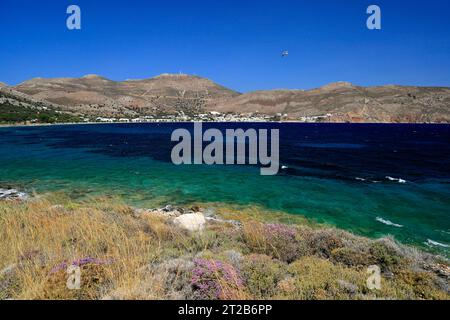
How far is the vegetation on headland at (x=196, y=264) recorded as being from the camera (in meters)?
5.03

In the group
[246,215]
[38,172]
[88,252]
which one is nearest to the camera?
[88,252]

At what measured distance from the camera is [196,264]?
234 inches

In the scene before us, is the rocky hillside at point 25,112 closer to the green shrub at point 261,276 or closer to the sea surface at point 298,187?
the sea surface at point 298,187

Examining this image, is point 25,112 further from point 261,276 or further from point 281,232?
point 261,276

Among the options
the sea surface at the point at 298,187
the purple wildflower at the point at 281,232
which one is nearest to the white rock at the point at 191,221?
the purple wildflower at the point at 281,232

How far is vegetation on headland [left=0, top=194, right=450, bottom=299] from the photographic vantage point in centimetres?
503

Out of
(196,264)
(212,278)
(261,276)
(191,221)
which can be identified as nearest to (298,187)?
(191,221)

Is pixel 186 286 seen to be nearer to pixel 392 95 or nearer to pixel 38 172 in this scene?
pixel 38 172

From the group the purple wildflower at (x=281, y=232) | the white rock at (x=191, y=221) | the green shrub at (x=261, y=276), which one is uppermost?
the green shrub at (x=261, y=276)

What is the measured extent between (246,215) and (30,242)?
11.9m

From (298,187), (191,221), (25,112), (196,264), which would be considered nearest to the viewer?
(196,264)
